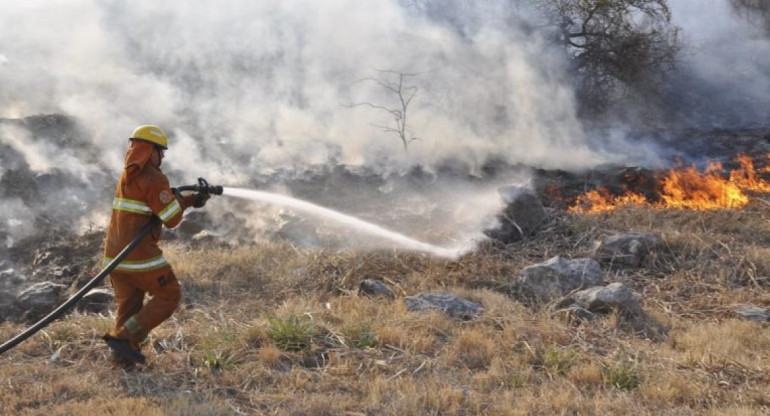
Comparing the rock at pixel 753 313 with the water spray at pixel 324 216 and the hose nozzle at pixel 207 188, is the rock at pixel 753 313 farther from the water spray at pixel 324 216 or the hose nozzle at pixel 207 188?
the hose nozzle at pixel 207 188

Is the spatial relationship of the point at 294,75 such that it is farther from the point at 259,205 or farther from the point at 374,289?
the point at 374,289

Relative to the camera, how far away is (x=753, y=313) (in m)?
5.48

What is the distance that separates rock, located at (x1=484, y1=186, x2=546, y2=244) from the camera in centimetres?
741

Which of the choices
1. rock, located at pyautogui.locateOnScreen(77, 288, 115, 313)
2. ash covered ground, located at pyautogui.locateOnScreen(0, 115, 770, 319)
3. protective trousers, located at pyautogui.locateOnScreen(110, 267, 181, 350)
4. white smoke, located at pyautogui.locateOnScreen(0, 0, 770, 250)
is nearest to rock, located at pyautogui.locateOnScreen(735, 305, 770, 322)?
ash covered ground, located at pyautogui.locateOnScreen(0, 115, 770, 319)

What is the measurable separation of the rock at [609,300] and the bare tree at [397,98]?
5.57 meters

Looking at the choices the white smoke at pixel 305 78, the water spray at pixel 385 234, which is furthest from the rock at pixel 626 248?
the white smoke at pixel 305 78

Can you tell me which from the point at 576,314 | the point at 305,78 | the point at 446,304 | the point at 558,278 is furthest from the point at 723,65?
the point at 446,304

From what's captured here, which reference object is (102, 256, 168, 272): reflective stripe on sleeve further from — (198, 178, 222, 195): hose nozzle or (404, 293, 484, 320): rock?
(404, 293, 484, 320): rock

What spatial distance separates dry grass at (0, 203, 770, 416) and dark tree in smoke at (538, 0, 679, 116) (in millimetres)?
7260

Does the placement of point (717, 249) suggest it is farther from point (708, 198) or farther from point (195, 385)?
point (195, 385)

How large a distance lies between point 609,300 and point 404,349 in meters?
1.84

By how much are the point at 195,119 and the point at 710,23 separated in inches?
497

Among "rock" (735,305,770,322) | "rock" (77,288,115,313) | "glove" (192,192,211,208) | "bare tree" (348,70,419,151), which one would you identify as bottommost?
"rock" (77,288,115,313)

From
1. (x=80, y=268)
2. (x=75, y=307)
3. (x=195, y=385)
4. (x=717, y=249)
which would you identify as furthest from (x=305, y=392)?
(x=717, y=249)
